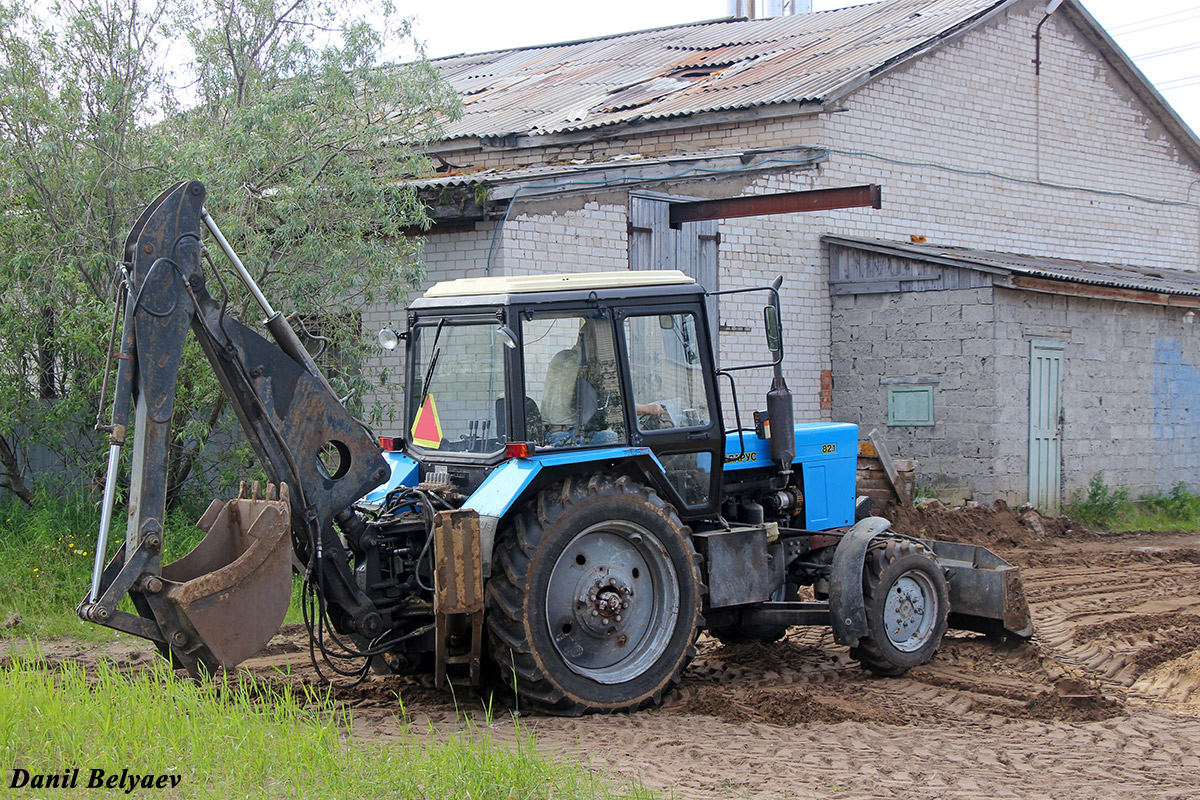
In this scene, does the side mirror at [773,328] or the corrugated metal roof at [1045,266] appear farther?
the corrugated metal roof at [1045,266]

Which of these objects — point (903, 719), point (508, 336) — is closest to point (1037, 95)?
point (903, 719)

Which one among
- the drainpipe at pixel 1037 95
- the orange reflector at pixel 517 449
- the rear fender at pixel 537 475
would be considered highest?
the drainpipe at pixel 1037 95

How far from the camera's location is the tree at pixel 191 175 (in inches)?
366

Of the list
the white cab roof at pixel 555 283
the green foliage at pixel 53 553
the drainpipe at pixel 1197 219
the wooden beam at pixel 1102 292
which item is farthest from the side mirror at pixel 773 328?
the drainpipe at pixel 1197 219

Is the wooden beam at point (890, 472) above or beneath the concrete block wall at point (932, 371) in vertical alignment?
beneath

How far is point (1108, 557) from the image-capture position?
40.0 feet

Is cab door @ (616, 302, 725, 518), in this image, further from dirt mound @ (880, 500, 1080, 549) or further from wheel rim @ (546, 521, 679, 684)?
dirt mound @ (880, 500, 1080, 549)

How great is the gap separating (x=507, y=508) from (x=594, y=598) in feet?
2.36

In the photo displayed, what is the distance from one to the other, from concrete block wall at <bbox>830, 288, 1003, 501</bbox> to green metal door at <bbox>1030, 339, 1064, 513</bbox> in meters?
0.80

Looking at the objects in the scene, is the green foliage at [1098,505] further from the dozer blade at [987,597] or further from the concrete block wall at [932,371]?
the dozer blade at [987,597]

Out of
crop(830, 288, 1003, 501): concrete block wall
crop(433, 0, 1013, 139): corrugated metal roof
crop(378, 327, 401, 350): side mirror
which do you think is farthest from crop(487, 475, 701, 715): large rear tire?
crop(433, 0, 1013, 139): corrugated metal roof

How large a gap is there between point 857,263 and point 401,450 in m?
9.07

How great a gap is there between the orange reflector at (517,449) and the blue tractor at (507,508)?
11 millimetres

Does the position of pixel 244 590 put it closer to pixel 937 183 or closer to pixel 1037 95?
pixel 937 183
